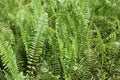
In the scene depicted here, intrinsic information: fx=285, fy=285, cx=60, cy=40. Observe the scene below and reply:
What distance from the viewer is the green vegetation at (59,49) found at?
1.42 metres

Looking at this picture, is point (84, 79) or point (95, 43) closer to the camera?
point (84, 79)

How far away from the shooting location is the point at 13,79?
1365mm

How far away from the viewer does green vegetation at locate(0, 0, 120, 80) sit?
1423 millimetres

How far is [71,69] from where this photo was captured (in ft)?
4.72

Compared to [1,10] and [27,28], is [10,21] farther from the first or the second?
[27,28]

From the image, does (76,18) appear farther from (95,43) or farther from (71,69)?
(71,69)

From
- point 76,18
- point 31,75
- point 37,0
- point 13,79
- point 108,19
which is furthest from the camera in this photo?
point 108,19

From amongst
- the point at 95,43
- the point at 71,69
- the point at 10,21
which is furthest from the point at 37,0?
the point at 71,69

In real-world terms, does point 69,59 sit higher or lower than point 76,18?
lower

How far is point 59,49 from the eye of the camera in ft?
4.99

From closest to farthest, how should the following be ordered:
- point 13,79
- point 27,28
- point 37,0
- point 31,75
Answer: point 13,79 < point 31,75 < point 27,28 < point 37,0

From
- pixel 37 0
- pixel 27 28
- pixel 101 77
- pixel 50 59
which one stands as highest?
pixel 37 0

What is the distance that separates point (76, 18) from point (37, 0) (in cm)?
30

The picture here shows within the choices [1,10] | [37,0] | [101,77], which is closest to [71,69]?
[101,77]
